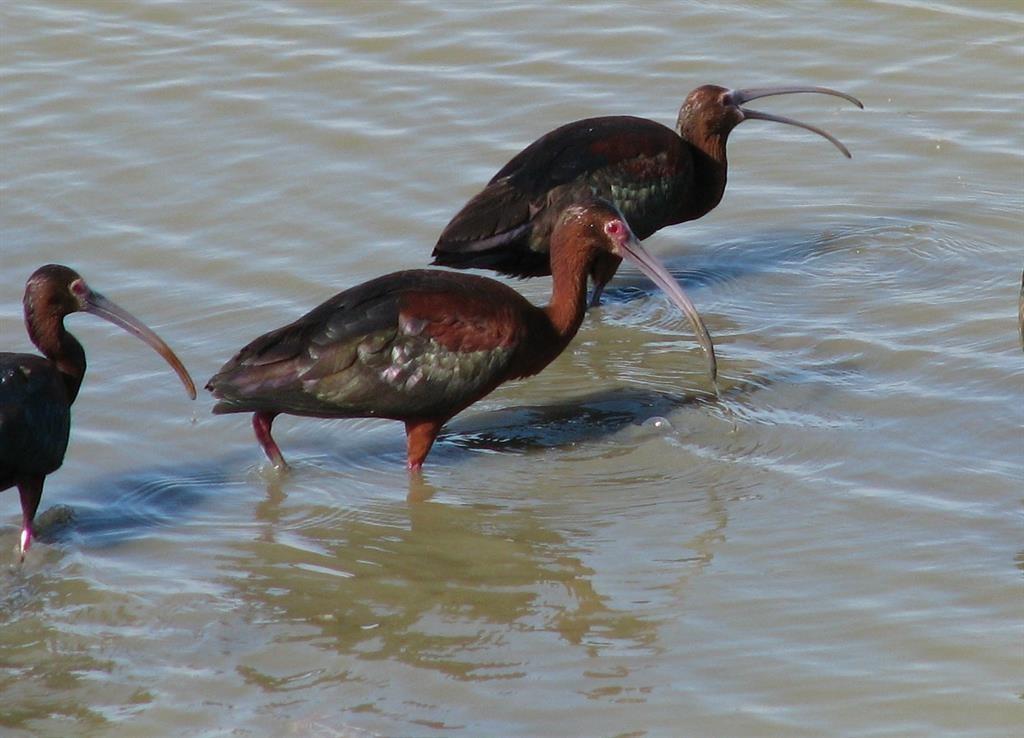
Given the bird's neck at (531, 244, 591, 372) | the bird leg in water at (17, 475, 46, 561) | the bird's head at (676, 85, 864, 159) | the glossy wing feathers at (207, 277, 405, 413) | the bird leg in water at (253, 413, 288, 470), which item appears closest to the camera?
the bird leg in water at (17, 475, 46, 561)

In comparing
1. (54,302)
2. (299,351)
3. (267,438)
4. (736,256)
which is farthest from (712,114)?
(54,302)

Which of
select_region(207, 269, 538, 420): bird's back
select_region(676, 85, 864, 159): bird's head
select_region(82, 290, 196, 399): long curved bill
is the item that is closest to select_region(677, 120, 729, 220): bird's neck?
select_region(676, 85, 864, 159): bird's head

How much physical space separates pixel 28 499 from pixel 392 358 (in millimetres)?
1472

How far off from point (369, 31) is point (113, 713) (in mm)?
7327

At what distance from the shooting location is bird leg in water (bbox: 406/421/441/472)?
7246 mm

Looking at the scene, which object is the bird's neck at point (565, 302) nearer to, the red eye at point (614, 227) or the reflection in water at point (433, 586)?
the red eye at point (614, 227)

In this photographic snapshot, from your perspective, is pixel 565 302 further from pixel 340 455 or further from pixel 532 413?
pixel 340 455

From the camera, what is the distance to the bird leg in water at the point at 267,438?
718 cm

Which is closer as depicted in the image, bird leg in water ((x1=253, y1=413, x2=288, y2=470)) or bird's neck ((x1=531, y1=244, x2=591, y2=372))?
bird leg in water ((x1=253, y1=413, x2=288, y2=470))

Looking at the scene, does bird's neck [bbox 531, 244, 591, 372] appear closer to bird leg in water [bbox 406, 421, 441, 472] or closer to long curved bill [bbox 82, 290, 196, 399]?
bird leg in water [bbox 406, 421, 441, 472]

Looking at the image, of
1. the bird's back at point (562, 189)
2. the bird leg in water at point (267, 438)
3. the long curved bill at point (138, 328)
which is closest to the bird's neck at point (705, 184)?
the bird's back at point (562, 189)

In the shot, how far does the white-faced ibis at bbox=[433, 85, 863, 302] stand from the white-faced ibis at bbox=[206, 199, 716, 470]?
113 cm

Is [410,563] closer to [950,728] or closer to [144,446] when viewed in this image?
[144,446]

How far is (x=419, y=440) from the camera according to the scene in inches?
286
